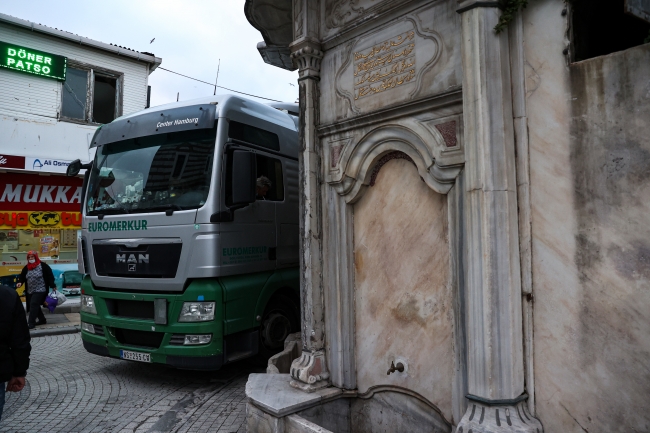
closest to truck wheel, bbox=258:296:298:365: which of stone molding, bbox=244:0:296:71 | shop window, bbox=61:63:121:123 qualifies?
stone molding, bbox=244:0:296:71

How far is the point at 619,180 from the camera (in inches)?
99.7

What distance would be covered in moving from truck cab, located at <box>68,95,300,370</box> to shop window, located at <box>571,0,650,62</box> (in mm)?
3493

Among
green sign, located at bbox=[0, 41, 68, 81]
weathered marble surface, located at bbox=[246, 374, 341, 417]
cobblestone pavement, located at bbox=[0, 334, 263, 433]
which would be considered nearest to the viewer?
weathered marble surface, located at bbox=[246, 374, 341, 417]

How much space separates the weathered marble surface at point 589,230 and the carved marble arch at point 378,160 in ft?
2.13

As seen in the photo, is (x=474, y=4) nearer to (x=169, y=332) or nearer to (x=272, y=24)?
(x=272, y=24)

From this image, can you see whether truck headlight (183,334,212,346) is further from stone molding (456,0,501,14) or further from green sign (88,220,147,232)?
stone molding (456,0,501,14)

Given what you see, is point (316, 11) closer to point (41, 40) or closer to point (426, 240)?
Answer: point (426, 240)

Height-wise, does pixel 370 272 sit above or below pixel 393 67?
below

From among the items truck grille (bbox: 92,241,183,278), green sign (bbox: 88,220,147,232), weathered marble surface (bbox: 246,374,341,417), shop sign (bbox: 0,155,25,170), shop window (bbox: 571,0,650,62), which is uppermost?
shop sign (bbox: 0,155,25,170)

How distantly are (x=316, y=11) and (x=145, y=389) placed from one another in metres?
4.64

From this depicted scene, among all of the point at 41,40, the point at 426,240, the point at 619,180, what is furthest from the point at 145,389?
the point at 41,40

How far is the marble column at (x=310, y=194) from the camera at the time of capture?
4164 millimetres

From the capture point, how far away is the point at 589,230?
8.66 feet

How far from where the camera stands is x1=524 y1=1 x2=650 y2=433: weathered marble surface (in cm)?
246
